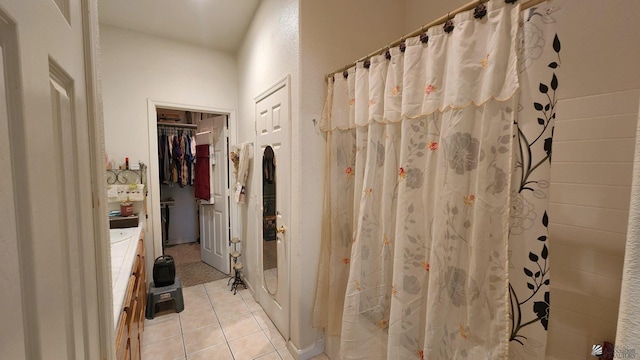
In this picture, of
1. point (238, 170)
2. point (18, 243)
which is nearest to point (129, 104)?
point (238, 170)

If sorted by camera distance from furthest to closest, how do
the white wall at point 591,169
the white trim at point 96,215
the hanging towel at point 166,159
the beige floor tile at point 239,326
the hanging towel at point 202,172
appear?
the hanging towel at point 166,159
the hanging towel at point 202,172
the beige floor tile at point 239,326
the white wall at point 591,169
the white trim at point 96,215

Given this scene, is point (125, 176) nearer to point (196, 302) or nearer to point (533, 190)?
point (196, 302)

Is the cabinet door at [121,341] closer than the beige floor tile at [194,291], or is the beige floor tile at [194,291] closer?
the cabinet door at [121,341]

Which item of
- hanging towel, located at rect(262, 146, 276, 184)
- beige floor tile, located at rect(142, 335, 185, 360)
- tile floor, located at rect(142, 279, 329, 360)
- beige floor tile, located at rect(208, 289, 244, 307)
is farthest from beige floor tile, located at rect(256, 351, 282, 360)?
hanging towel, located at rect(262, 146, 276, 184)

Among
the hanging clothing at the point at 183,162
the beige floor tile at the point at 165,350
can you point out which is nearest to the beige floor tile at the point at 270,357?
the beige floor tile at the point at 165,350

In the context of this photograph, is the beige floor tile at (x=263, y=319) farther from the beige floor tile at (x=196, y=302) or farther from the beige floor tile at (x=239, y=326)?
the beige floor tile at (x=196, y=302)

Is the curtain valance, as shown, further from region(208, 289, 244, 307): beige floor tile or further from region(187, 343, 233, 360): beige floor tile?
region(208, 289, 244, 307): beige floor tile

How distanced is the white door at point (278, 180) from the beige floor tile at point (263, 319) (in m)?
0.05

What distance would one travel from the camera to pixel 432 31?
1.01m

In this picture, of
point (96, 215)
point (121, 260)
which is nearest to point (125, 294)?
point (121, 260)

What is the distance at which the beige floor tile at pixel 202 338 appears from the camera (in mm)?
1901

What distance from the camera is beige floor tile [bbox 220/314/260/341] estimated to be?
205cm

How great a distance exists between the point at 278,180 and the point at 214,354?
4.59 feet

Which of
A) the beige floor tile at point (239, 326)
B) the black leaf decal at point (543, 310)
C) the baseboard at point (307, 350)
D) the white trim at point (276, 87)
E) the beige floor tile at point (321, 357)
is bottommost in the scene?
the beige floor tile at point (239, 326)
